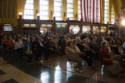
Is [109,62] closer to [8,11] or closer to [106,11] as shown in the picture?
[8,11]

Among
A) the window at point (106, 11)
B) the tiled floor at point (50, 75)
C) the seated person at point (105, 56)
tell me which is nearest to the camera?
the tiled floor at point (50, 75)

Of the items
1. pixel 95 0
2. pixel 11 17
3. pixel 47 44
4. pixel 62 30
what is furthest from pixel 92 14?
pixel 47 44

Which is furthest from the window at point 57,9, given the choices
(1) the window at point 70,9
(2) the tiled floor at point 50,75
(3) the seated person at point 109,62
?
(3) the seated person at point 109,62

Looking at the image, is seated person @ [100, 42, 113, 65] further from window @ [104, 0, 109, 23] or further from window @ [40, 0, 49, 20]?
window @ [104, 0, 109, 23]

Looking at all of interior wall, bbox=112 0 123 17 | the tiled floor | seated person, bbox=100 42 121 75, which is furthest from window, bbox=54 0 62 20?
seated person, bbox=100 42 121 75

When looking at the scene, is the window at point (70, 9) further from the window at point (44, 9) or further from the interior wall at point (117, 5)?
the interior wall at point (117, 5)

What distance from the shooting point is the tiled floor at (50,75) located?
8.41m

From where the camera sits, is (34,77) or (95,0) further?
(95,0)

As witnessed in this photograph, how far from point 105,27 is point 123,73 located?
22523 millimetres

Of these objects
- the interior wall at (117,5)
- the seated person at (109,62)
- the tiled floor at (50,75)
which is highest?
the interior wall at (117,5)

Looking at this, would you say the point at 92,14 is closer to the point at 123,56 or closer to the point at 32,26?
the point at 32,26

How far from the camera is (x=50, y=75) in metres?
9.13

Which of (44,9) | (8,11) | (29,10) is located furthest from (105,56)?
(44,9)

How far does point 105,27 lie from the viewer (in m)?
31.6
